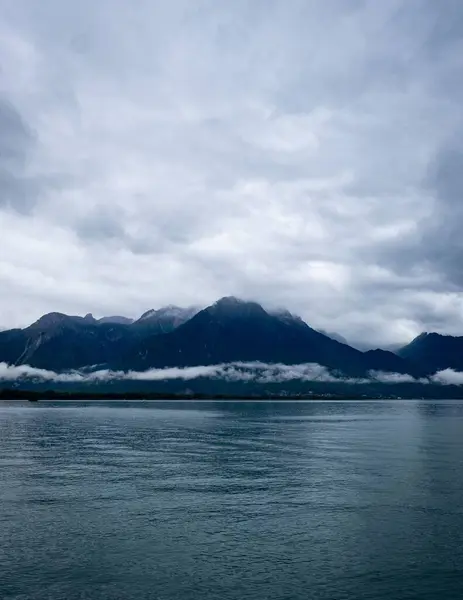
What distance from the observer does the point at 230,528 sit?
1890 inches

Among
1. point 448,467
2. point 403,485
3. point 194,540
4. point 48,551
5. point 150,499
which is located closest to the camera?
point 48,551

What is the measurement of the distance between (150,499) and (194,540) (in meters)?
15.7

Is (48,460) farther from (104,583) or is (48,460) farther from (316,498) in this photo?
(104,583)

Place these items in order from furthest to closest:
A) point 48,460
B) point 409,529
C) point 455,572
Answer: point 48,460
point 409,529
point 455,572

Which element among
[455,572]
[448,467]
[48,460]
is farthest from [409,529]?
[48,460]

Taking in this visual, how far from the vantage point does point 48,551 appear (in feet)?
135

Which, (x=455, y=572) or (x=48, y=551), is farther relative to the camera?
(x=48, y=551)

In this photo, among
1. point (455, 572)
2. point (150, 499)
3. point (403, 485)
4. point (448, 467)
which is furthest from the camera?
point (448, 467)

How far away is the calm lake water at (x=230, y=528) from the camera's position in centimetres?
3528

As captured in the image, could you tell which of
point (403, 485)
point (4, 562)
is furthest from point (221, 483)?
point (4, 562)

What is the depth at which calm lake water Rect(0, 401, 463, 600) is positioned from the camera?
116 ft

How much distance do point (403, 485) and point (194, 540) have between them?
32.1 metres

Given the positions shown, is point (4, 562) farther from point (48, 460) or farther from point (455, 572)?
point (48, 460)

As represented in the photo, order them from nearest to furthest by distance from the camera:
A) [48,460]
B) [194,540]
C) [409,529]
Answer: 1. [194,540]
2. [409,529]
3. [48,460]
